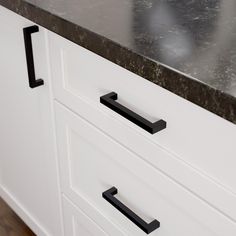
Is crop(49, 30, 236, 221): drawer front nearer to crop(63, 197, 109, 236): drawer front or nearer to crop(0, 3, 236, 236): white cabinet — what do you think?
crop(0, 3, 236, 236): white cabinet

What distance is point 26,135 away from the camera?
119cm

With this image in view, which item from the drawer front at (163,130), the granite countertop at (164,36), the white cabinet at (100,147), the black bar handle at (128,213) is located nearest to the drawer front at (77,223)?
the white cabinet at (100,147)

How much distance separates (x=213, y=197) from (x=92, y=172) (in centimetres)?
36

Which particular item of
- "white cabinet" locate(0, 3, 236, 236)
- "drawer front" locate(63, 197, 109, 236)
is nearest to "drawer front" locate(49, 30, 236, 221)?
"white cabinet" locate(0, 3, 236, 236)

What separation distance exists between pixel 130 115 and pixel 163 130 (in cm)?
6

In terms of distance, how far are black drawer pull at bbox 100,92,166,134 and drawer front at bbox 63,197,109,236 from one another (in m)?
0.37

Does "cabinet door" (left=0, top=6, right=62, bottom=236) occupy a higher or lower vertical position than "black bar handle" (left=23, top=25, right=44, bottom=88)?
lower

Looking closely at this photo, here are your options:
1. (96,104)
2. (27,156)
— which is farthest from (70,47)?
(27,156)

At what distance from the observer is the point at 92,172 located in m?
0.96

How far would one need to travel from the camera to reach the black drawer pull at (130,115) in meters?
0.69

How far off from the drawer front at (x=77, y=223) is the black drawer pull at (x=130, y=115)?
373mm

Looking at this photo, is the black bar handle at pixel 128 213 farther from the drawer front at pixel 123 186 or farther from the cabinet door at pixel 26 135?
the cabinet door at pixel 26 135

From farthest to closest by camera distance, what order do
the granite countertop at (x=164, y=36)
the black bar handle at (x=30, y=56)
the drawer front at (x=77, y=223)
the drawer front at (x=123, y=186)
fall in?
1. the drawer front at (x=77, y=223)
2. the black bar handle at (x=30, y=56)
3. the drawer front at (x=123, y=186)
4. the granite countertop at (x=164, y=36)

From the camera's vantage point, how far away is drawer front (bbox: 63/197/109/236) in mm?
1045
